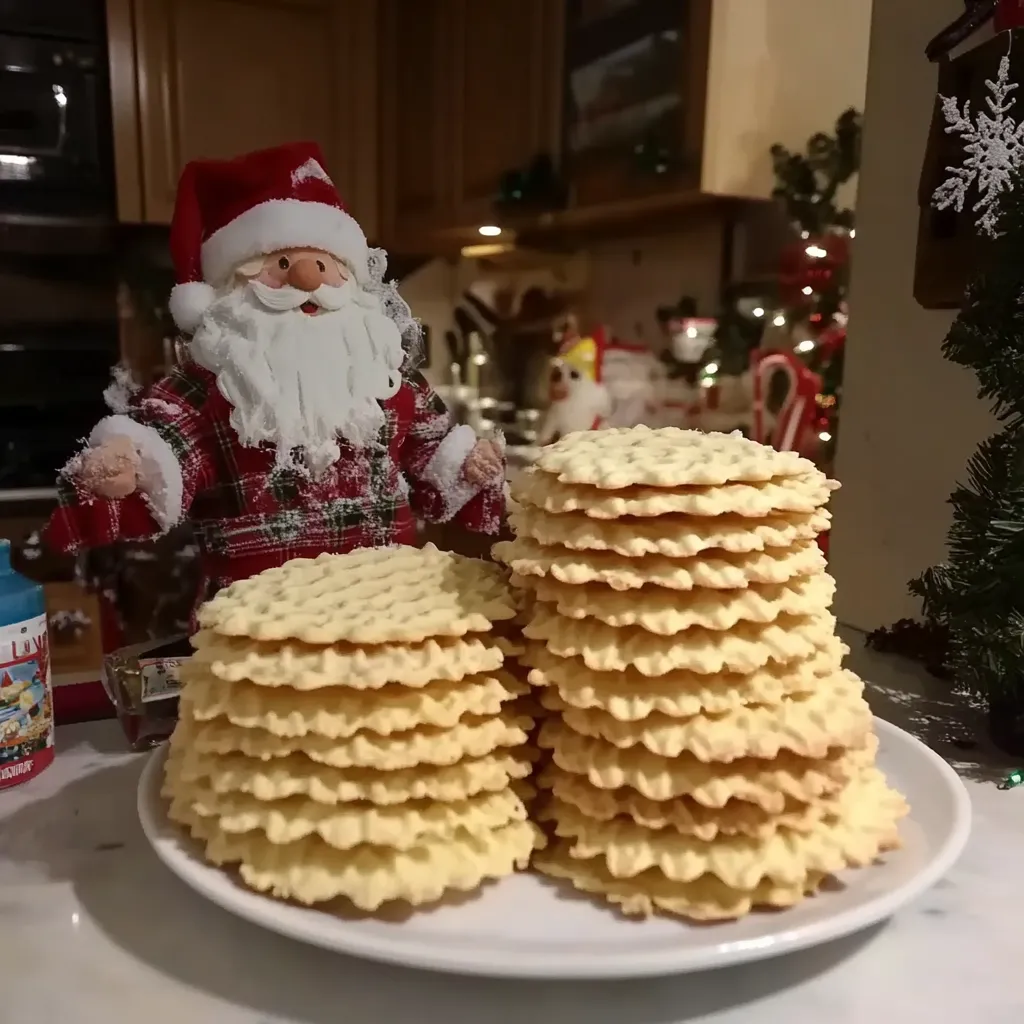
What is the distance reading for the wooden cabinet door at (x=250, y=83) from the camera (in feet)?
7.04

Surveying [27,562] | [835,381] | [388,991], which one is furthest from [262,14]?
[388,991]

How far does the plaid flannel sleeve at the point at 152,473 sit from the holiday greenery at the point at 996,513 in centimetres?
66

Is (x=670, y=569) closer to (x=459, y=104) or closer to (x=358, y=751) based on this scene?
(x=358, y=751)

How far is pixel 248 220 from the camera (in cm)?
91

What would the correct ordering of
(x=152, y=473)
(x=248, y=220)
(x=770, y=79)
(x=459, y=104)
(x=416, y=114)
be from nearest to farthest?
(x=152, y=473)
(x=248, y=220)
(x=770, y=79)
(x=459, y=104)
(x=416, y=114)

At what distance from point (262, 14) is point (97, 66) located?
16.1 inches

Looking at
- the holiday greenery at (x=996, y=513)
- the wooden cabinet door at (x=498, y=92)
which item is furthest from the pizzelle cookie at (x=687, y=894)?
the wooden cabinet door at (x=498, y=92)

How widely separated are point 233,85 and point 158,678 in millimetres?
1905

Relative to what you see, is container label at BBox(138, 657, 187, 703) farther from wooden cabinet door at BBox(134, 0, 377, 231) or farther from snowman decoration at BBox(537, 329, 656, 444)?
wooden cabinet door at BBox(134, 0, 377, 231)

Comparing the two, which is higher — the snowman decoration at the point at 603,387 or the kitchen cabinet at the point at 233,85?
the kitchen cabinet at the point at 233,85

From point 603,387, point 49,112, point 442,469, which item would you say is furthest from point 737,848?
point 49,112

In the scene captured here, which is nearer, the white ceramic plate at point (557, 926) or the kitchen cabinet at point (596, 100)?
the white ceramic plate at point (557, 926)

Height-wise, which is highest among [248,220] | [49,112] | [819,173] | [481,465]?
[49,112]

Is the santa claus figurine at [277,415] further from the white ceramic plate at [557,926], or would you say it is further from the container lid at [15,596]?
the white ceramic plate at [557,926]
